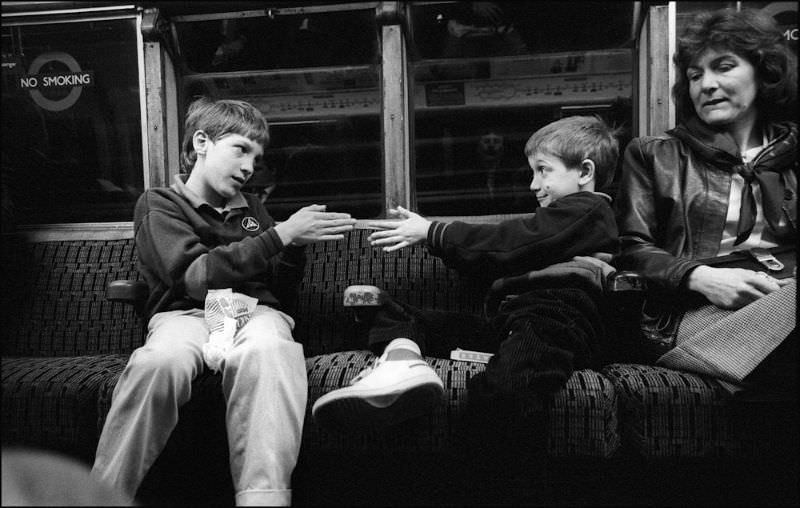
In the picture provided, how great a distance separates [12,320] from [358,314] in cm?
140

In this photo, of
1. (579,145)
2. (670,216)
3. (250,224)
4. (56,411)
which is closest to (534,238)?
(579,145)

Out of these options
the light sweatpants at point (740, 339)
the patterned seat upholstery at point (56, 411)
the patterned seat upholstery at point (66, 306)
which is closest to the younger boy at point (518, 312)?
the light sweatpants at point (740, 339)

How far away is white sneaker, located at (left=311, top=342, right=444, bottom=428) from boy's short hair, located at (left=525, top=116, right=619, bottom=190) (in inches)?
35.1

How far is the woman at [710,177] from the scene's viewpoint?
2061 mm

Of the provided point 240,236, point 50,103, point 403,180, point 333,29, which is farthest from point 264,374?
point 50,103

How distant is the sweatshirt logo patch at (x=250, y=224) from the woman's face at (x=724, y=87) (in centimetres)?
146

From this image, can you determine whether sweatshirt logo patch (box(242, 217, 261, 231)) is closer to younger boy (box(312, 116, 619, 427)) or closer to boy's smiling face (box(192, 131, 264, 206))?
boy's smiling face (box(192, 131, 264, 206))

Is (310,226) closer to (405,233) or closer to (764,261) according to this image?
(405,233)

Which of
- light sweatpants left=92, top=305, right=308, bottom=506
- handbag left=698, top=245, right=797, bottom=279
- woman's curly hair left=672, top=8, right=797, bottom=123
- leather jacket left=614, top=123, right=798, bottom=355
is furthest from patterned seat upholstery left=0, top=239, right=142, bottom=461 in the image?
woman's curly hair left=672, top=8, right=797, bottom=123

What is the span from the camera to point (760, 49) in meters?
2.27

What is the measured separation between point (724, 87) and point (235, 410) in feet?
5.70

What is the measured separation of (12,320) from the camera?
2.65 metres

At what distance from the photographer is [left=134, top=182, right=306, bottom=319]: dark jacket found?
2029 mm

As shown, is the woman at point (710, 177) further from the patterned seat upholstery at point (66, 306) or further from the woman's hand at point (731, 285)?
the patterned seat upholstery at point (66, 306)
